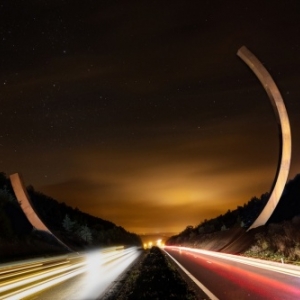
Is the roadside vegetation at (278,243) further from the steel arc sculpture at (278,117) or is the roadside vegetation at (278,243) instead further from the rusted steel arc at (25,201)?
the rusted steel arc at (25,201)

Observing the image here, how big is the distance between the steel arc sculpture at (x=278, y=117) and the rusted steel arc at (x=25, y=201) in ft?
96.5

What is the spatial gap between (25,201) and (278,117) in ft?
105

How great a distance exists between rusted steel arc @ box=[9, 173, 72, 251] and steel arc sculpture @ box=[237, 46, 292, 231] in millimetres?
29413

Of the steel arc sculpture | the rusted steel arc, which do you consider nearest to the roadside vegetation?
the steel arc sculpture

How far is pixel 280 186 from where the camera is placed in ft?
133

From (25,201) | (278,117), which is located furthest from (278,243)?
(25,201)

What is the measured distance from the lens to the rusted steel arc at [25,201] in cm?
5684

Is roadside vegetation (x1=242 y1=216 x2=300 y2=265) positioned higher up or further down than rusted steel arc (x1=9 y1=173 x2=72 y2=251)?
further down

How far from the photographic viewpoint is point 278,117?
4016 cm

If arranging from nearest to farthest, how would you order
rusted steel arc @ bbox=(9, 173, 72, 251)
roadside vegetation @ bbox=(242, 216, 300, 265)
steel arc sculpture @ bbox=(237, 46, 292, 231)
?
roadside vegetation @ bbox=(242, 216, 300, 265) < steel arc sculpture @ bbox=(237, 46, 292, 231) < rusted steel arc @ bbox=(9, 173, 72, 251)

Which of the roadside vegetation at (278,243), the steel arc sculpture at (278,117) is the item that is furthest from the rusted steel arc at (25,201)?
the steel arc sculpture at (278,117)

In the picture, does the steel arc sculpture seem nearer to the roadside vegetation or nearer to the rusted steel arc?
the roadside vegetation

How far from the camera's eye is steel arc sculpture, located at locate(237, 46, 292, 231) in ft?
130

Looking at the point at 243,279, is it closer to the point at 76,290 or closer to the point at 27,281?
the point at 76,290
